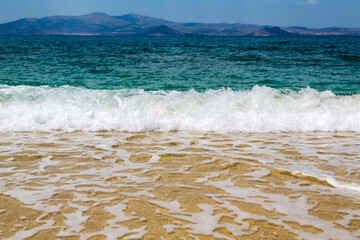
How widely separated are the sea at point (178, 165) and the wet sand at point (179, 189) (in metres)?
0.02

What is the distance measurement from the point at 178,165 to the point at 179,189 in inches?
35.5

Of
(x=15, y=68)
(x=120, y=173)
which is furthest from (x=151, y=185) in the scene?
(x=15, y=68)

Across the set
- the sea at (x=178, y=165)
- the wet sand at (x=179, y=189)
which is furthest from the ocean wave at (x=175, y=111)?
the wet sand at (x=179, y=189)

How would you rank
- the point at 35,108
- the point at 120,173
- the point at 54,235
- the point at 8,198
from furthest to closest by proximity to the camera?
the point at 35,108 → the point at 120,173 → the point at 8,198 → the point at 54,235

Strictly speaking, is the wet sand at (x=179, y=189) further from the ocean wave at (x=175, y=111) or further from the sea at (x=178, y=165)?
the ocean wave at (x=175, y=111)

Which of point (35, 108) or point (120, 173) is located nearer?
point (120, 173)

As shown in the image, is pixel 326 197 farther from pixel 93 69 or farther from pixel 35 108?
pixel 93 69

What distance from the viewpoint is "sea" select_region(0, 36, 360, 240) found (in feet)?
10.1

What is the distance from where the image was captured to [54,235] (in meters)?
2.86

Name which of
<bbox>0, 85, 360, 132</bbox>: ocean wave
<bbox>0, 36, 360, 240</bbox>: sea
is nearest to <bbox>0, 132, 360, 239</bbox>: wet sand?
<bbox>0, 36, 360, 240</bbox>: sea

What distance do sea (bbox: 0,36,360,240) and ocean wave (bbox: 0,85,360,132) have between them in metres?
0.03

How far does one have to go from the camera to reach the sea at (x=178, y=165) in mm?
3078

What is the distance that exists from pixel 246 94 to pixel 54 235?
693 cm

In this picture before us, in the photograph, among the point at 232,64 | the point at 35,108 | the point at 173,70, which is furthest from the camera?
the point at 232,64
